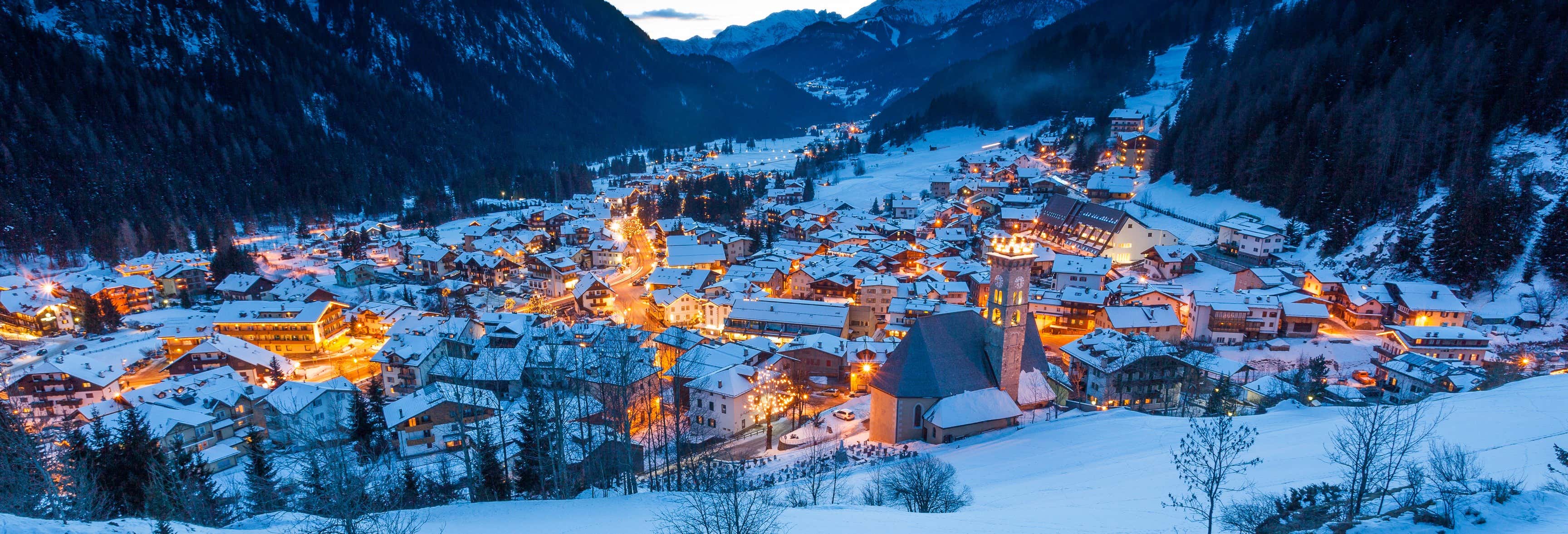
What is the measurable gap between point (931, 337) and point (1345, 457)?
1115cm

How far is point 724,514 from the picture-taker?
10578 millimetres

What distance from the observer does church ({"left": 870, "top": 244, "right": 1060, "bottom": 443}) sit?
21.8m

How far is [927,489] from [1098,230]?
151 feet

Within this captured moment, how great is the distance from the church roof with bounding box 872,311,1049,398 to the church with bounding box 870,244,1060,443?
0.02 metres

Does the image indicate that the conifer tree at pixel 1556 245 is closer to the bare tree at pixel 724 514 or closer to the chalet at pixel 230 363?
the bare tree at pixel 724 514

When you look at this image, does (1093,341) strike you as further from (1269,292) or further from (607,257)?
(607,257)

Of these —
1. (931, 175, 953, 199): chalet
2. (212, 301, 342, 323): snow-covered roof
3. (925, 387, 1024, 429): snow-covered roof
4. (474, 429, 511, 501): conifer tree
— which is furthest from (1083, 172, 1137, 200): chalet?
(212, 301, 342, 323): snow-covered roof

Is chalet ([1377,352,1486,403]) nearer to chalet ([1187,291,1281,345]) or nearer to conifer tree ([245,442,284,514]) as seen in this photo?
chalet ([1187,291,1281,345])

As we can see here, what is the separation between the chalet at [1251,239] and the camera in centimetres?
4428

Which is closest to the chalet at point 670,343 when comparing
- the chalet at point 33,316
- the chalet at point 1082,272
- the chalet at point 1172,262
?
the chalet at point 1082,272

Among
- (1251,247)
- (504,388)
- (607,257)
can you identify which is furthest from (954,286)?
(607,257)

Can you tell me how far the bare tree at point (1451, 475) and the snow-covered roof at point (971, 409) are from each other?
1052 cm

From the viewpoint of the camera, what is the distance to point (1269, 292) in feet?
121

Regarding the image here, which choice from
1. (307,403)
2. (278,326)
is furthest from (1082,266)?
(278,326)
